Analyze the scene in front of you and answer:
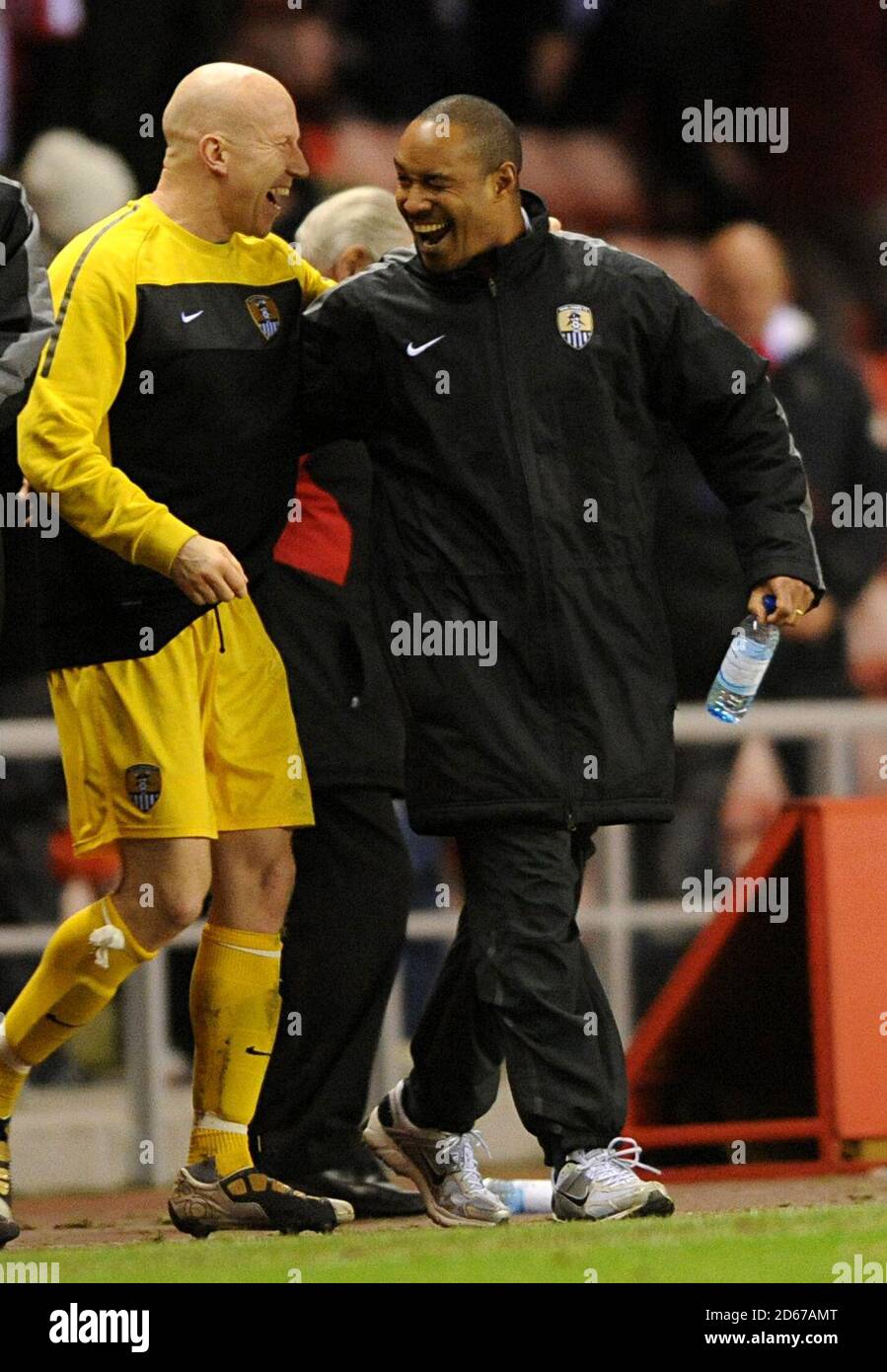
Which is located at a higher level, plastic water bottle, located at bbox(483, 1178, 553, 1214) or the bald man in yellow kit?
the bald man in yellow kit

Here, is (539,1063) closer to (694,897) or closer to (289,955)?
(289,955)

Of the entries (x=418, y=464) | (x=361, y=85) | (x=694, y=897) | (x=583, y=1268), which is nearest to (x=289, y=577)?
(x=418, y=464)

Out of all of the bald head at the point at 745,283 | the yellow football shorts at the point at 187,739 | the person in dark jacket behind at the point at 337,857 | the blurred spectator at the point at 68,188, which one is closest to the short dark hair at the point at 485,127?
the person in dark jacket behind at the point at 337,857

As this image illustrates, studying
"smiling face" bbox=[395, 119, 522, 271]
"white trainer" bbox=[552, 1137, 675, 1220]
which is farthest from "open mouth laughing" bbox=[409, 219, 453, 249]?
"white trainer" bbox=[552, 1137, 675, 1220]

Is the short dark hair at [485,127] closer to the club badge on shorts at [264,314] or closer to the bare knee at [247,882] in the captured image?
the club badge on shorts at [264,314]

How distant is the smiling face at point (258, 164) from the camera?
17.9 ft

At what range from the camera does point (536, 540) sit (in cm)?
530

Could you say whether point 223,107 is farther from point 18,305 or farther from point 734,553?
point 734,553

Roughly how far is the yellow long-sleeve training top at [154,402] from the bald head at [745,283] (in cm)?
351

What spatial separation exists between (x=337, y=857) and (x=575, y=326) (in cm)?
129

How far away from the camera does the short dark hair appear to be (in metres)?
5.36

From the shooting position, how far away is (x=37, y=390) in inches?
207

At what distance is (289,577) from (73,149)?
252 cm

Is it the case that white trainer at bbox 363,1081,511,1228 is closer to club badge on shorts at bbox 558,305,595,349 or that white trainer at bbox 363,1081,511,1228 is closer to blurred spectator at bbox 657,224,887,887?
club badge on shorts at bbox 558,305,595,349
